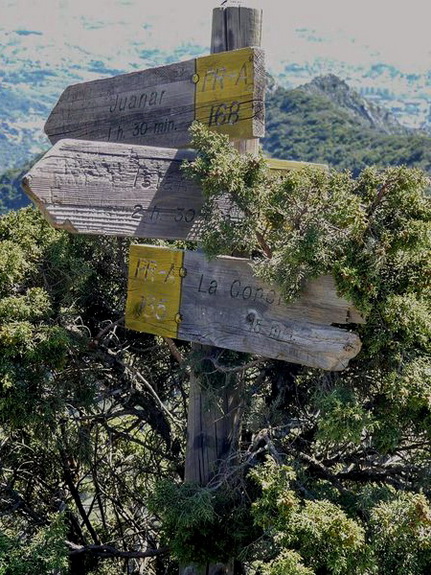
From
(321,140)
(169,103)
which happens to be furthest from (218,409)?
(321,140)

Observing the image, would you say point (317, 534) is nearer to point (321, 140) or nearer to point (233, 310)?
point (233, 310)

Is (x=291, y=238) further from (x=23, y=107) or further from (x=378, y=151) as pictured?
(x=23, y=107)

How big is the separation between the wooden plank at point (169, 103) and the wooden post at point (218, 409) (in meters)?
0.16

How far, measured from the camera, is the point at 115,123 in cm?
343

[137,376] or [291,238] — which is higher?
[291,238]

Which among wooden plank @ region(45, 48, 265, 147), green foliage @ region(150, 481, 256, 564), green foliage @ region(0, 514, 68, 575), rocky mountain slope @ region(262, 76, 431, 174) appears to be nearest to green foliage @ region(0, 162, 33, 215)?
rocky mountain slope @ region(262, 76, 431, 174)

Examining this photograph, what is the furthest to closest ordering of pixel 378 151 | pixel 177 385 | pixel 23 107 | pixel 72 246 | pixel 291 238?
1. pixel 23 107
2. pixel 378 151
3. pixel 177 385
4. pixel 72 246
5. pixel 291 238

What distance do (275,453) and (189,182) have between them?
1.07 meters

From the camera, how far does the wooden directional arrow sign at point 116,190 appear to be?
295 centimetres

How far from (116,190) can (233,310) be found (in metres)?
0.62

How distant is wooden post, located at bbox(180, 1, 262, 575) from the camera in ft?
10.6

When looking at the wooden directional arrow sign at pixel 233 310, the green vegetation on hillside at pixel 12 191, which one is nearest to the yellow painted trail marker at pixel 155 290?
the wooden directional arrow sign at pixel 233 310

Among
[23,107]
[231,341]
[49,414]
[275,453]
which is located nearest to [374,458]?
[275,453]

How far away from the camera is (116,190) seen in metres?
3.06
